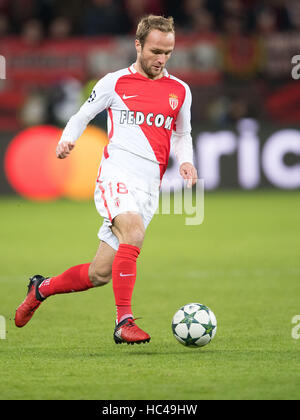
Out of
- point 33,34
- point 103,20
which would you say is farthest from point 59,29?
point 103,20

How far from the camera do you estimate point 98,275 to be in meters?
5.58

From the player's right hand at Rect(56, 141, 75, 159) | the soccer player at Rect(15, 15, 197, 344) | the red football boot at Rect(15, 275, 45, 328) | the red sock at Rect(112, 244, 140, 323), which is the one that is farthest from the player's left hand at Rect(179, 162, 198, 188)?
the red football boot at Rect(15, 275, 45, 328)

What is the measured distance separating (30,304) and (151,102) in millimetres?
1430

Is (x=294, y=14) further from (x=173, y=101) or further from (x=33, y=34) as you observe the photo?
(x=173, y=101)

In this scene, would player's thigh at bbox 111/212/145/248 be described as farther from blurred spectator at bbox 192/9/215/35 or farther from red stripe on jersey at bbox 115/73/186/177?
blurred spectator at bbox 192/9/215/35

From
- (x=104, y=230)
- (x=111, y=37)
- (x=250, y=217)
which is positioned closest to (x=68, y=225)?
(x=250, y=217)

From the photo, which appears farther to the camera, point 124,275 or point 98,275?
point 98,275

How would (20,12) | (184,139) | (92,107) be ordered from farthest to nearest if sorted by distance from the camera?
(20,12), (184,139), (92,107)

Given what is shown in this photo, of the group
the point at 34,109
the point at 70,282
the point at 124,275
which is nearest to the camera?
the point at 124,275

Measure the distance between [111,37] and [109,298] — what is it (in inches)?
370

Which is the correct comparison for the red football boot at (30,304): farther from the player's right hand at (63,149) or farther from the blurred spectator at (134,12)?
the blurred spectator at (134,12)

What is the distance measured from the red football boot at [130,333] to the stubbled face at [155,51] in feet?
4.74

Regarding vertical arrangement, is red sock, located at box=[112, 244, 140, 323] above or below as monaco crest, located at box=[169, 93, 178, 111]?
below

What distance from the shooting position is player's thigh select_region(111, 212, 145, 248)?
17.5 ft
